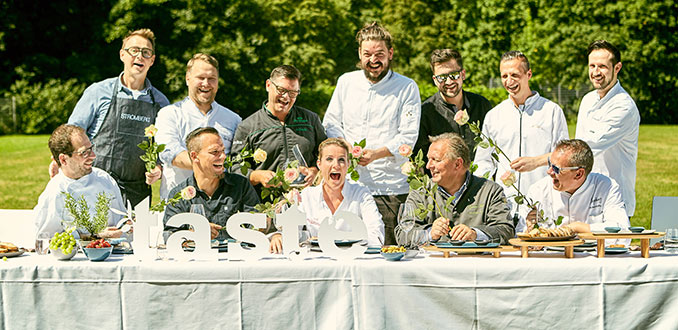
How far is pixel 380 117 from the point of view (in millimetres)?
5973

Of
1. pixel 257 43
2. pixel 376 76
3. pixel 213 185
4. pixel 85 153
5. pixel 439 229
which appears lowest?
pixel 439 229

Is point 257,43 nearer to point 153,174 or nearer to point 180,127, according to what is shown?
point 180,127

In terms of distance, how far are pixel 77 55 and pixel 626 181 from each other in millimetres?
25903

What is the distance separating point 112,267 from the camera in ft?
13.5

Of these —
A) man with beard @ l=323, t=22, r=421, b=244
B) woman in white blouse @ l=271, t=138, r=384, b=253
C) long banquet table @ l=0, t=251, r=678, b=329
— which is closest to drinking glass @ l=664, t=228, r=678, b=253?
long banquet table @ l=0, t=251, r=678, b=329

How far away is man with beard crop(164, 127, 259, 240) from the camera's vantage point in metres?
4.81

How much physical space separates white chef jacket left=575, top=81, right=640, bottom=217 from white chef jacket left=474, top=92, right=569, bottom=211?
0.21 meters

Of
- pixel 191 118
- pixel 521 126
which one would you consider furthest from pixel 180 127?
pixel 521 126

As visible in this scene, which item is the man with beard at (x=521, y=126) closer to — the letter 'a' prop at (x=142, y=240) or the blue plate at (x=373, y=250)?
the blue plate at (x=373, y=250)

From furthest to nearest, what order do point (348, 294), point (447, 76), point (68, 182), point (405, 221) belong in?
point (447, 76) → point (68, 182) → point (405, 221) → point (348, 294)

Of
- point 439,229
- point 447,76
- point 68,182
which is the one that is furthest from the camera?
point 447,76

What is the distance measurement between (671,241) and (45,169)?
1657 centimetres

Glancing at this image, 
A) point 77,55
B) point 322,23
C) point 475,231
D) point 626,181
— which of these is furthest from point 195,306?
point 322,23

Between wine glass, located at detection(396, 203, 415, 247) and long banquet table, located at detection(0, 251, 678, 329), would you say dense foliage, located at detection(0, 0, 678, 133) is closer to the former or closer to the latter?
wine glass, located at detection(396, 203, 415, 247)
